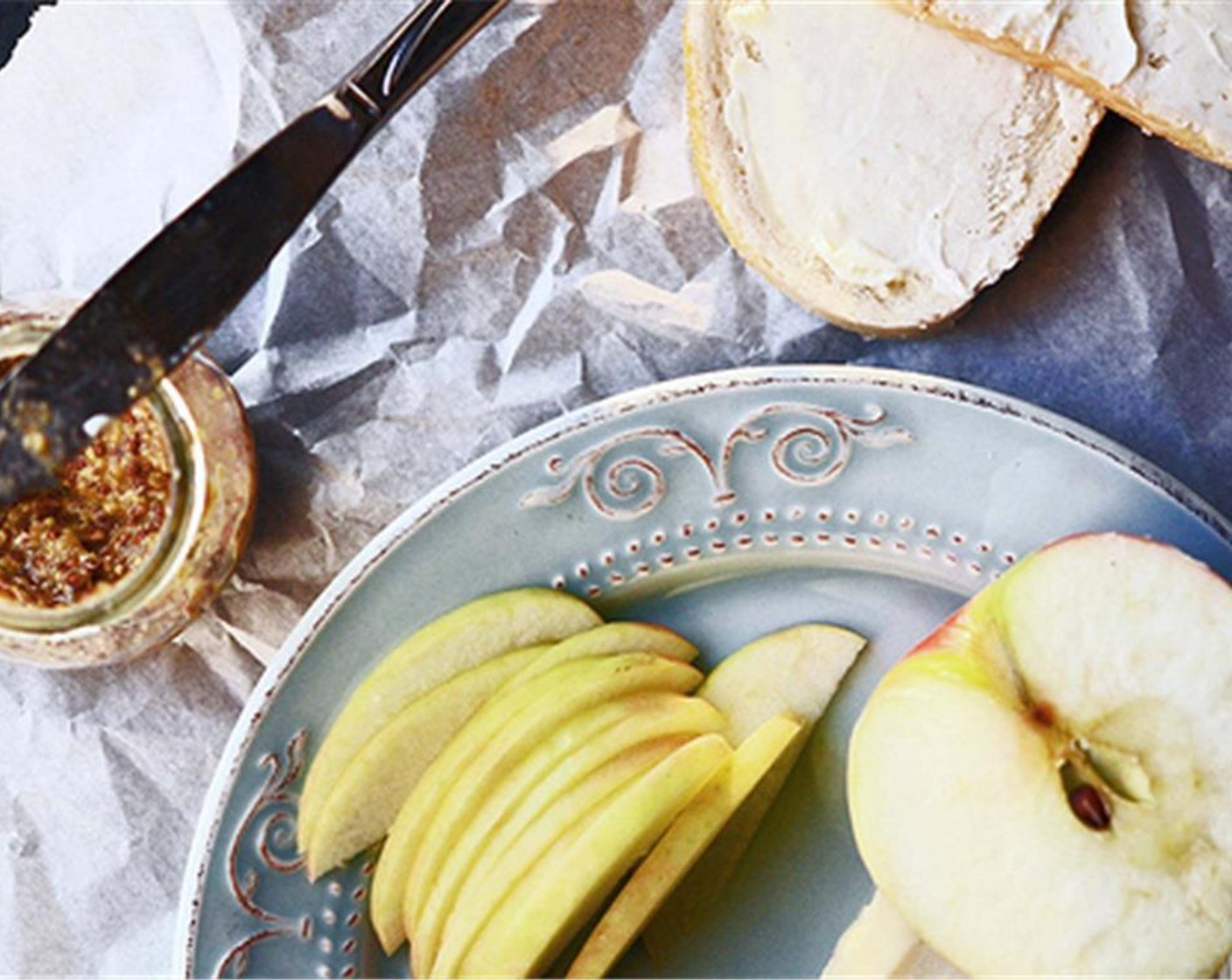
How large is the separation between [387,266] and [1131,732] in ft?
2.08

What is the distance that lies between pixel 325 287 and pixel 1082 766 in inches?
25.6

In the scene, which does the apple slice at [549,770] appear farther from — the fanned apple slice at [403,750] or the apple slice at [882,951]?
the apple slice at [882,951]

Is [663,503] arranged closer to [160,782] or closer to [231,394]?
[231,394]

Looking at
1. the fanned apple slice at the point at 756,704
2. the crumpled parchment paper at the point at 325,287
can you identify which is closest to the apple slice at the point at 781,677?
the fanned apple slice at the point at 756,704

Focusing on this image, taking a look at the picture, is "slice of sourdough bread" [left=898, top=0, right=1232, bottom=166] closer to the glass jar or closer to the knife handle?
the knife handle

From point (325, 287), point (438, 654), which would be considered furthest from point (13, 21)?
point (438, 654)

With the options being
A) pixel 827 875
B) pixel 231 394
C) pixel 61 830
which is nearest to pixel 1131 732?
pixel 827 875

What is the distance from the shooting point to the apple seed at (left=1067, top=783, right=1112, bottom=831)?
118 cm

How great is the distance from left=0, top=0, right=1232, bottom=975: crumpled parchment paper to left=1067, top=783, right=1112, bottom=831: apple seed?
15.2 inches

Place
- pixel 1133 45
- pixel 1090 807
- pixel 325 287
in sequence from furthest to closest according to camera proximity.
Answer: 1. pixel 325 287
2. pixel 1133 45
3. pixel 1090 807

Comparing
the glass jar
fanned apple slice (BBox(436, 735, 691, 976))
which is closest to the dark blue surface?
the glass jar

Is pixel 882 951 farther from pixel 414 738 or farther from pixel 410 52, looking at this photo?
pixel 410 52

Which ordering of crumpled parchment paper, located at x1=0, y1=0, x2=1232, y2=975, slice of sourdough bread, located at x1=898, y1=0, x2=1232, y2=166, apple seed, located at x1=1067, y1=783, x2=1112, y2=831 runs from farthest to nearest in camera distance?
crumpled parchment paper, located at x1=0, y1=0, x2=1232, y2=975 → slice of sourdough bread, located at x1=898, y1=0, x2=1232, y2=166 → apple seed, located at x1=1067, y1=783, x2=1112, y2=831

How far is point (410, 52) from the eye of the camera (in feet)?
4.23
